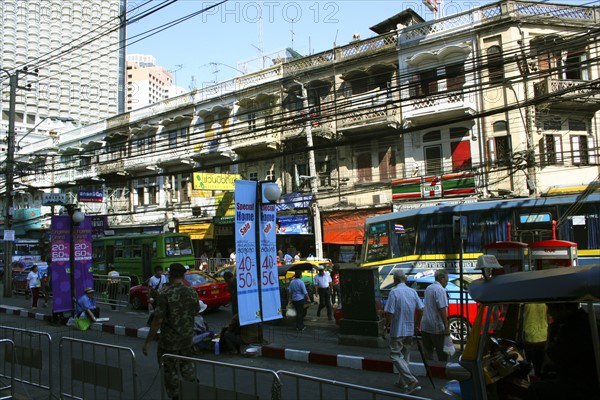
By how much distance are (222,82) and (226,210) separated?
8.23 metres

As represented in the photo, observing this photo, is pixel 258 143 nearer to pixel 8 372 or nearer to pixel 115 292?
pixel 115 292

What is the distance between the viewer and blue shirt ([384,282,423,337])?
6.97m

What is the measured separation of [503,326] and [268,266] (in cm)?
589

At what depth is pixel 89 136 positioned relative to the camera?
39.0 m

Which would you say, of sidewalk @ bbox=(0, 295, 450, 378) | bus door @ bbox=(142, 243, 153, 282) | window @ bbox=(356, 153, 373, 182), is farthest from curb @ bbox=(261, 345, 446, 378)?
window @ bbox=(356, 153, 373, 182)

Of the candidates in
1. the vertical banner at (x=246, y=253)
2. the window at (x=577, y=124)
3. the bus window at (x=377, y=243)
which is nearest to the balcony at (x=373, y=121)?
the window at (x=577, y=124)

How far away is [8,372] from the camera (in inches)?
289

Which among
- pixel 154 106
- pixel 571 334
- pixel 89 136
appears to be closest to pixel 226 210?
pixel 154 106

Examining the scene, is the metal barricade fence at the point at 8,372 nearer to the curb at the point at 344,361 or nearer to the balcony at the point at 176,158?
the curb at the point at 344,361

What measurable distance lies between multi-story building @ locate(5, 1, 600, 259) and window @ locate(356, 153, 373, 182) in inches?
2.3

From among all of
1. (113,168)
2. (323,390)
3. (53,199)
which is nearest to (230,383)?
(323,390)

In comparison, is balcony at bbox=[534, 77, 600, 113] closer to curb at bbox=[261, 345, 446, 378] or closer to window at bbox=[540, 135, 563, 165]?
window at bbox=[540, 135, 563, 165]

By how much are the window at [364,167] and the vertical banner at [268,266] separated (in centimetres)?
1505

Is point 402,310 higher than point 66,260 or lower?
lower
